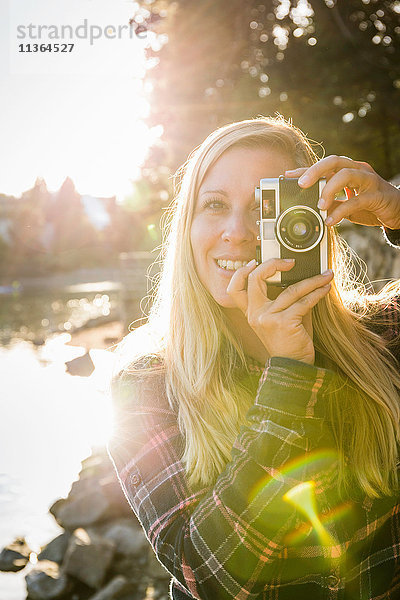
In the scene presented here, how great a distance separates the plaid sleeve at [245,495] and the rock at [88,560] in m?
4.39

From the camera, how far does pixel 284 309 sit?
1373mm

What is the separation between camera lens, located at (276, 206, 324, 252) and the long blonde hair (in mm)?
130

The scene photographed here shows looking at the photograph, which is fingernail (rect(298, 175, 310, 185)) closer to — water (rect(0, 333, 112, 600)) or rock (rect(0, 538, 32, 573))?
water (rect(0, 333, 112, 600))

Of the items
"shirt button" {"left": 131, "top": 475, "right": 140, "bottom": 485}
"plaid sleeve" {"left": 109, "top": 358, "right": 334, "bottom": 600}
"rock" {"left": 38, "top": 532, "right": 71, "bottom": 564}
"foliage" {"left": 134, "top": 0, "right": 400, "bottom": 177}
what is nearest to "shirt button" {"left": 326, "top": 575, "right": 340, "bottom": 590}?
"plaid sleeve" {"left": 109, "top": 358, "right": 334, "bottom": 600}

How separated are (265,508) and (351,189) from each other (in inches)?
40.9

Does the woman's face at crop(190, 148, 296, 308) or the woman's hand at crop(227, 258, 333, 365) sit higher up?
the woman's face at crop(190, 148, 296, 308)

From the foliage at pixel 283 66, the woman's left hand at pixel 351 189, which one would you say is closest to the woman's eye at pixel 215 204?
the woman's left hand at pixel 351 189

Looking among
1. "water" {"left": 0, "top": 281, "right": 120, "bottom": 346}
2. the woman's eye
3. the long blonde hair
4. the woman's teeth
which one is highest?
the woman's eye

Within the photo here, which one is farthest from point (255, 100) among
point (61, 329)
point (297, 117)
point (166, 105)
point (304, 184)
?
point (61, 329)

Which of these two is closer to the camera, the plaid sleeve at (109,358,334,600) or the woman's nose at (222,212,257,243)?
the plaid sleeve at (109,358,334,600)

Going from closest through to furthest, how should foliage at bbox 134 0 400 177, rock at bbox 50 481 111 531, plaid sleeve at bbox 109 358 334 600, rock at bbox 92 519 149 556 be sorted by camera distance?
plaid sleeve at bbox 109 358 334 600
rock at bbox 92 519 149 556
rock at bbox 50 481 111 531
foliage at bbox 134 0 400 177

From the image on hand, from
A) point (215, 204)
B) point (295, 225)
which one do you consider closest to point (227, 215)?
point (215, 204)

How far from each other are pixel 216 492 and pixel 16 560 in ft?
18.4

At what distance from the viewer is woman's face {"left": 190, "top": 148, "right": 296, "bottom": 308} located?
5.52 ft
